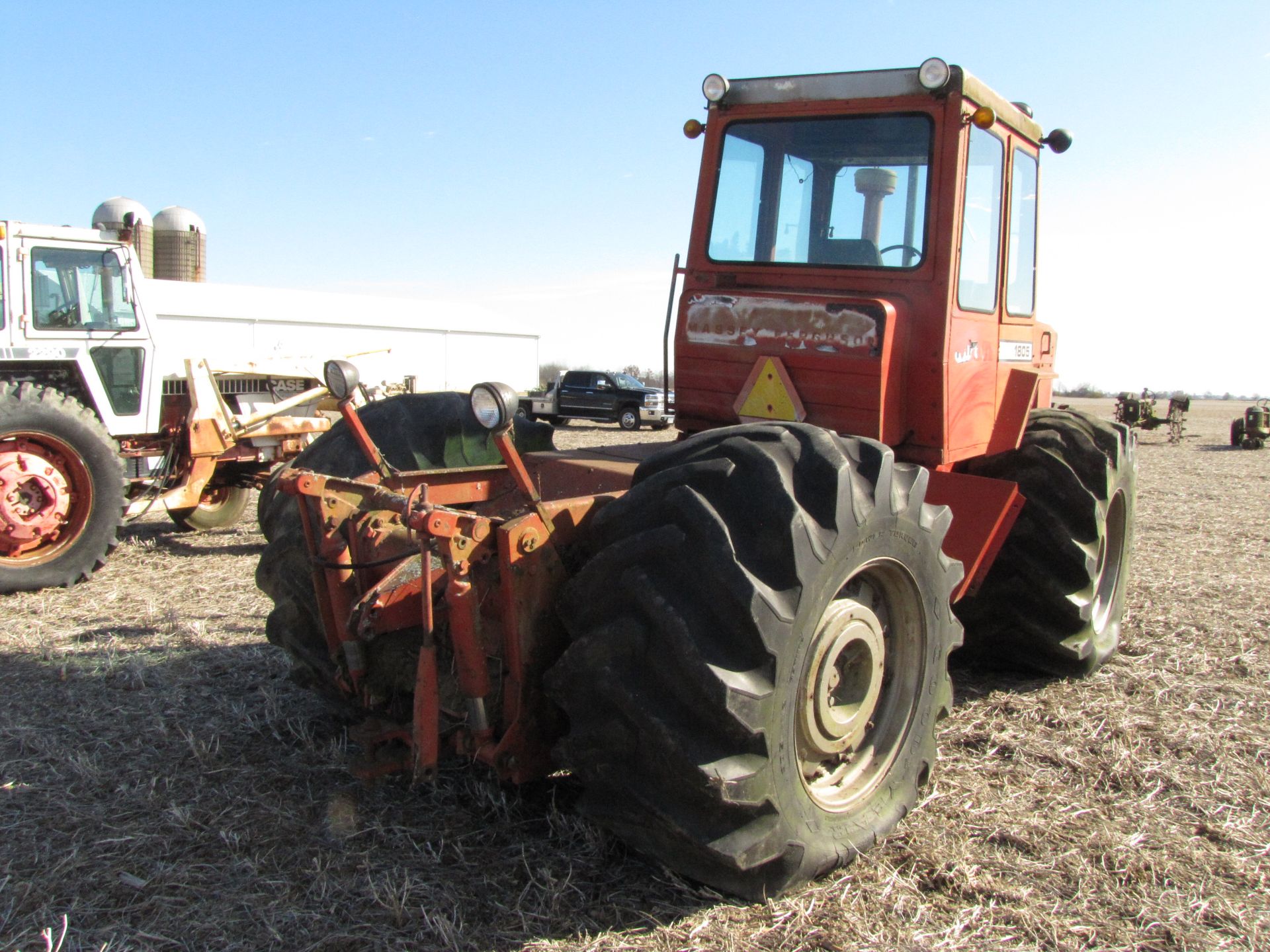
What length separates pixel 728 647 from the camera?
7.99 feet

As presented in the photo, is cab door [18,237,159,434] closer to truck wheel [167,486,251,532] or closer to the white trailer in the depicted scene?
the white trailer

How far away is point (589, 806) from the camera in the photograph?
2596 mm

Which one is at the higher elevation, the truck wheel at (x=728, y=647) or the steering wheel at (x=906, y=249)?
the steering wheel at (x=906, y=249)

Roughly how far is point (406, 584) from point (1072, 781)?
102 inches

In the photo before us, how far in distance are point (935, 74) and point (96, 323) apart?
23.3ft

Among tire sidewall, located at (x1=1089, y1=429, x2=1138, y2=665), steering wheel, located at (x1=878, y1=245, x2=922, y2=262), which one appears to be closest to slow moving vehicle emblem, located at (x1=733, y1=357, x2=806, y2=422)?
steering wheel, located at (x1=878, y1=245, x2=922, y2=262)

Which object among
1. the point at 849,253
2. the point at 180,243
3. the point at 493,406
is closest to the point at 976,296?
the point at 849,253

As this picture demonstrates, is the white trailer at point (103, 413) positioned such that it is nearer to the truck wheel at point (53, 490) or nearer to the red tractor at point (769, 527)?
the truck wheel at point (53, 490)

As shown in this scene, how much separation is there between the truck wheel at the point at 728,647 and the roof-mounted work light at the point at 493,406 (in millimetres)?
386

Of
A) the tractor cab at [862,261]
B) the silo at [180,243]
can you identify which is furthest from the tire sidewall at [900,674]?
the silo at [180,243]

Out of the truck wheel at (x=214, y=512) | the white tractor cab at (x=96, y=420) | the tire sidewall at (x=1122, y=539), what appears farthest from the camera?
the truck wheel at (x=214, y=512)

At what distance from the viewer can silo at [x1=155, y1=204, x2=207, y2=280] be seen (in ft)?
59.9

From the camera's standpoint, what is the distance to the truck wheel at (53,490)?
676 cm

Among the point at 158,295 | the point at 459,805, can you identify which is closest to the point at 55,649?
the point at 459,805
